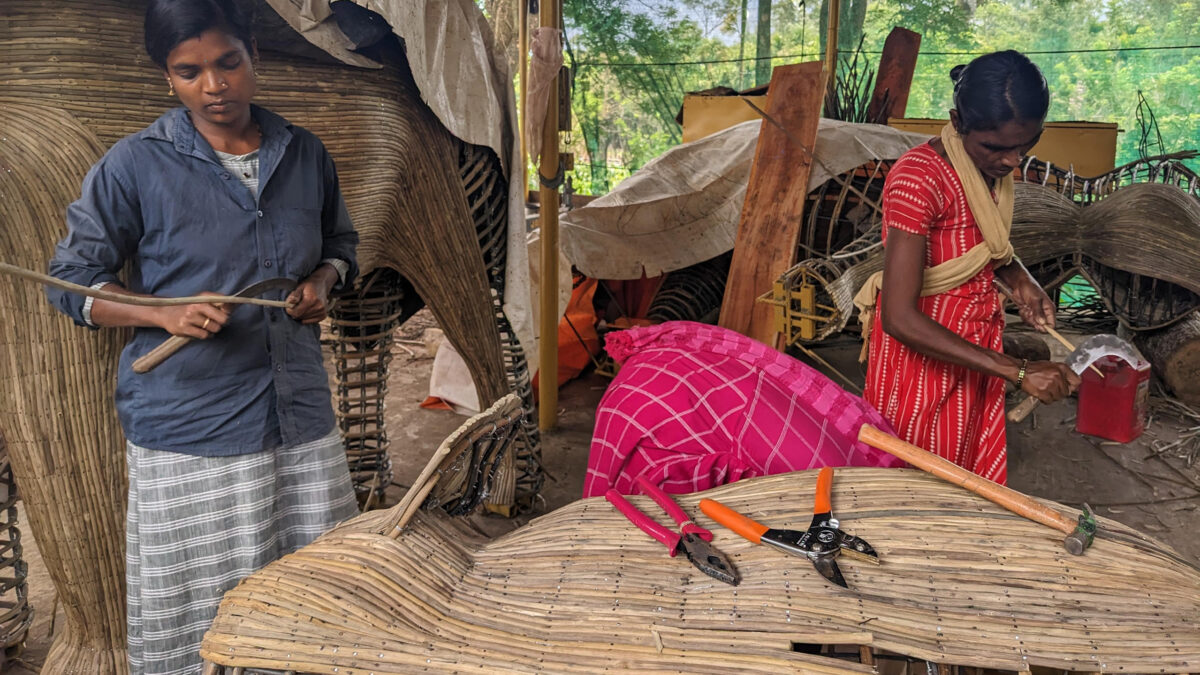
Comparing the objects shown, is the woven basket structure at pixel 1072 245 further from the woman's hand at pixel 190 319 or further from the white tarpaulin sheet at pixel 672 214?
the woman's hand at pixel 190 319

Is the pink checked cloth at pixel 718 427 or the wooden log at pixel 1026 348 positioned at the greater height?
the pink checked cloth at pixel 718 427

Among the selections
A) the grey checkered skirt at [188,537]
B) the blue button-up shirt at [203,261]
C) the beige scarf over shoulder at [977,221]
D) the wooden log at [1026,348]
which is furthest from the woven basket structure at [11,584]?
the wooden log at [1026,348]

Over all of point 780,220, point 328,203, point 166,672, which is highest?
point 328,203

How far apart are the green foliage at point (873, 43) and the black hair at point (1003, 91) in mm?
6298

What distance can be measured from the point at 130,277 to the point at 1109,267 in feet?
15.6

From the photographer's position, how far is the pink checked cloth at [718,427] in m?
1.79

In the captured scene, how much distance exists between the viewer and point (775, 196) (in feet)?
14.1

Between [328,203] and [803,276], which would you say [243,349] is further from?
[803,276]

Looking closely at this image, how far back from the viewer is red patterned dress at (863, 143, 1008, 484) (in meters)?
1.94

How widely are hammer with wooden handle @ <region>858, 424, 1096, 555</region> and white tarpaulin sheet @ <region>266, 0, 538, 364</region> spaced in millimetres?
1648

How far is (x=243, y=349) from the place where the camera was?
5.55ft

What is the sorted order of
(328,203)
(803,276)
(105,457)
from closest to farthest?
(105,457) < (328,203) < (803,276)

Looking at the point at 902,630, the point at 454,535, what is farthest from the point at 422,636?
the point at 902,630

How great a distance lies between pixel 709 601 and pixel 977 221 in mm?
1278
